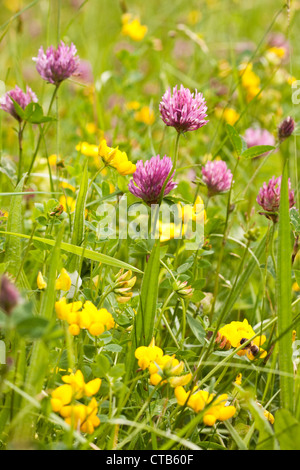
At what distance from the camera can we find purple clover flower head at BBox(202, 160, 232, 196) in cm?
113

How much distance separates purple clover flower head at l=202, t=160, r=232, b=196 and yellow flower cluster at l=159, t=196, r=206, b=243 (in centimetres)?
8

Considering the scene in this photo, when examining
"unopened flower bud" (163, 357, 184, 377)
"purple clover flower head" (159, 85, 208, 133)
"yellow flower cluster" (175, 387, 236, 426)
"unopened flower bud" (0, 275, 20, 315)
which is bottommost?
"yellow flower cluster" (175, 387, 236, 426)

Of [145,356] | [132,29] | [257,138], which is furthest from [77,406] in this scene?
[132,29]

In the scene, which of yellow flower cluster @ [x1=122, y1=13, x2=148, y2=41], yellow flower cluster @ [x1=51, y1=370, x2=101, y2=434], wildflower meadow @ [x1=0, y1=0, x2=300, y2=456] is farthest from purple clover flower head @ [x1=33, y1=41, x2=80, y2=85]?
yellow flower cluster @ [x1=122, y1=13, x2=148, y2=41]

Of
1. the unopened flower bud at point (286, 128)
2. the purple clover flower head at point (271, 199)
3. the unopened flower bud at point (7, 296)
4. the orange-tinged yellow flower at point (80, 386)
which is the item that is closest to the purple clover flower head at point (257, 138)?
the unopened flower bud at point (286, 128)

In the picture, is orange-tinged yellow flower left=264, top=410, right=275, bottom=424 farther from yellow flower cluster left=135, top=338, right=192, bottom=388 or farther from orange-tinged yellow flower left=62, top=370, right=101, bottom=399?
orange-tinged yellow flower left=62, top=370, right=101, bottom=399

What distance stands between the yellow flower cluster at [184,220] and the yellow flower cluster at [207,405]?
14.2 inches

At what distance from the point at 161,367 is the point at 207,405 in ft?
0.31

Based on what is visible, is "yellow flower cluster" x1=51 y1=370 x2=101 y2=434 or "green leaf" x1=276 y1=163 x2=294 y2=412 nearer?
"yellow flower cluster" x1=51 y1=370 x2=101 y2=434

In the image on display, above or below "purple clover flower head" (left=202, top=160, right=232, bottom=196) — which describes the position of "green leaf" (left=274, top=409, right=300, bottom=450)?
below

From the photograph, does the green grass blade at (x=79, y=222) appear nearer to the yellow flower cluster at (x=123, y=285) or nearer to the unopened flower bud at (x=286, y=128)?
the yellow flower cluster at (x=123, y=285)

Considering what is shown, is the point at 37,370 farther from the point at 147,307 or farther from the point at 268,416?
the point at 268,416

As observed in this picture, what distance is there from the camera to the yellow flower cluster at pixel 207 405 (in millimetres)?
752
